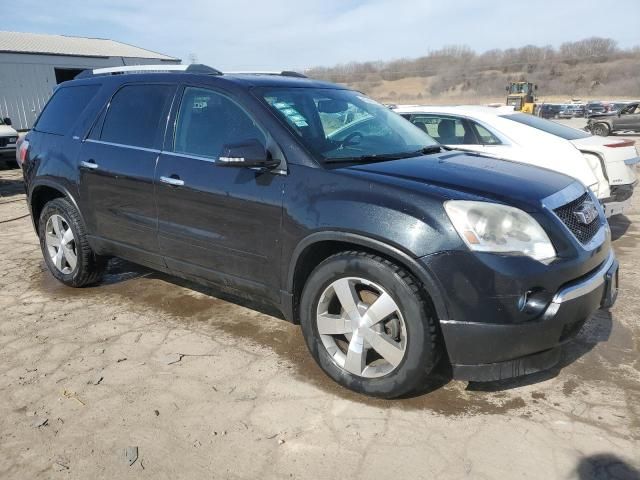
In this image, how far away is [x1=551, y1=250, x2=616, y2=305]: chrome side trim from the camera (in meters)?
2.58

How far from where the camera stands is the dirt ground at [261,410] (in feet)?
8.02

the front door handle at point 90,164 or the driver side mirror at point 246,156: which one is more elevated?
the driver side mirror at point 246,156

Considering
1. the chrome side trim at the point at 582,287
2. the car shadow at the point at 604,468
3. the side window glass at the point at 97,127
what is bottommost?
the car shadow at the point at 604,468

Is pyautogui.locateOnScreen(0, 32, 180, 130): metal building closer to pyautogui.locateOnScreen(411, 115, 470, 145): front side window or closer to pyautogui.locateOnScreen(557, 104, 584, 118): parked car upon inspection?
pyautogui.locateOnScreen(411, 115, 470, 145): front side window

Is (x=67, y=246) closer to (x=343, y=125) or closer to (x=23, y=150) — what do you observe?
(x=23, y=150)

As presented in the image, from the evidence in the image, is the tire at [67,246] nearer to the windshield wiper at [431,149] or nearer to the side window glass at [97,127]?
the side window glass at [97,127]

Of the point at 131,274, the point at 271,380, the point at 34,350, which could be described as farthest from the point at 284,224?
the point at 131,274

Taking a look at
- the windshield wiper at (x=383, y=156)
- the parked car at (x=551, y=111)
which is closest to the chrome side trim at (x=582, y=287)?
the windshield wiper at (x=383, y=156)

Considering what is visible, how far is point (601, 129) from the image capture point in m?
23.6

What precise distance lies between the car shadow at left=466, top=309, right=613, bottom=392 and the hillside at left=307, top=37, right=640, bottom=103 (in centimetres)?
7827

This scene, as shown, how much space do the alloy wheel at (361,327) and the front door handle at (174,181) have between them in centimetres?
133

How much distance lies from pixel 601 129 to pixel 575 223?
2404 cm

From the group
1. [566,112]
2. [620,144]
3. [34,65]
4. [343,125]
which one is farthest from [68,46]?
[566,112]

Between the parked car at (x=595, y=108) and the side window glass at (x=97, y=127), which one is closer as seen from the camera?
the side window glass at (x=97, y=127)
